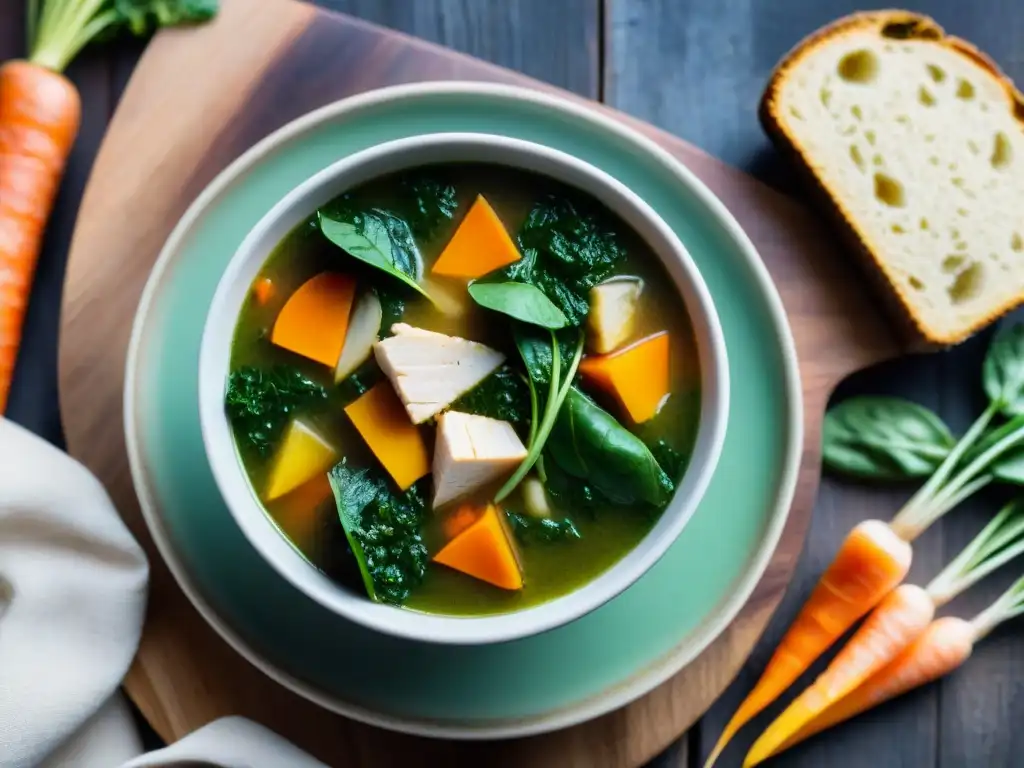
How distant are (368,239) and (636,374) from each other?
59 centimetres

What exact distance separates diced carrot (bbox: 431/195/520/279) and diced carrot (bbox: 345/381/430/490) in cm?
26

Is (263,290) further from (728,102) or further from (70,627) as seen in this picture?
(728,102)

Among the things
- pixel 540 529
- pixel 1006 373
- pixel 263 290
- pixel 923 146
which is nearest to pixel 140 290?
pixel 263 290

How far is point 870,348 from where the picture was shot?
2.40 metres

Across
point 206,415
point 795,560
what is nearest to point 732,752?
point 795,560

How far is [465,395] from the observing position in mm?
1991

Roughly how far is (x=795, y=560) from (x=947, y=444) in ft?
1.74

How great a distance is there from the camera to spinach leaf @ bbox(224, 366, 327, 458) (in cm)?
198

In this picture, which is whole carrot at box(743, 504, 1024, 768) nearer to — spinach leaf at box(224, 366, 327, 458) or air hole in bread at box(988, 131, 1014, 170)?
air hole in bread at box(988, 131, 1014, 170)

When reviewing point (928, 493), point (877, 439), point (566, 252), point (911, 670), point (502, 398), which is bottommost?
point (911, 670)

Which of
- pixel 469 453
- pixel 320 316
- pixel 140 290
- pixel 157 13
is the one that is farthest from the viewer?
pixel 157 13

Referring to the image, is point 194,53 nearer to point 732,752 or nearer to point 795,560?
point 795,560

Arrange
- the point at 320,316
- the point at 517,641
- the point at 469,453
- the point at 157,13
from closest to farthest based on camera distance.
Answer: the point at 469,453
the point at 320,316
the point at 517,641
the point at 157,13

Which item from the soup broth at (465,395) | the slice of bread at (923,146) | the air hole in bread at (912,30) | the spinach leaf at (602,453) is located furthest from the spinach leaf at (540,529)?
the air hole in bread at (912,30)
